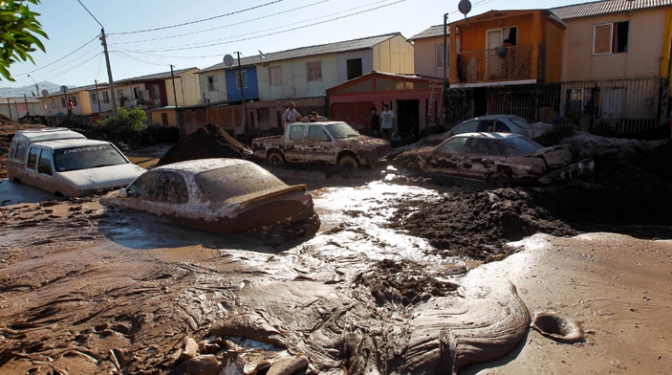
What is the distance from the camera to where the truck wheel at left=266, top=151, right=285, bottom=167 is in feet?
47.9

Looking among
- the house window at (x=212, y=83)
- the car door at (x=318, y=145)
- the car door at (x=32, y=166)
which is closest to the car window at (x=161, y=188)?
the car door at (x=32, y=166)

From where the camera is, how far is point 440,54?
950 inches

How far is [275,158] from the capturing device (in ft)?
48.6

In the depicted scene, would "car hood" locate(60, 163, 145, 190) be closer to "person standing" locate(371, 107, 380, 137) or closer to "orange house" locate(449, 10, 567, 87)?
"person standing" locate(371, 107, 380, 137)

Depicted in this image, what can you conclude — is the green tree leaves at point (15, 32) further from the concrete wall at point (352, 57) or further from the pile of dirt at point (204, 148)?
the concrete wall at point (352, 57)

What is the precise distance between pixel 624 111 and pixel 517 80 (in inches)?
180

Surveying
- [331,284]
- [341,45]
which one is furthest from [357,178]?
[341,45]

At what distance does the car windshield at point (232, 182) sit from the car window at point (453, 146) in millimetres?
5540

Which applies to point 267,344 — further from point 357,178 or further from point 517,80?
point 517,80

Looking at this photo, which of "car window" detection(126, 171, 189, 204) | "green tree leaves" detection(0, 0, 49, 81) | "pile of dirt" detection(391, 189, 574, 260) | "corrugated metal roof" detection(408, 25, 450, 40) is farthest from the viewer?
"corrugated metal roof" detection(408, 25, 450, 40)

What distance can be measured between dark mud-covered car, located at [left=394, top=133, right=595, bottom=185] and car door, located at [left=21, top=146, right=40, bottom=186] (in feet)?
32.2

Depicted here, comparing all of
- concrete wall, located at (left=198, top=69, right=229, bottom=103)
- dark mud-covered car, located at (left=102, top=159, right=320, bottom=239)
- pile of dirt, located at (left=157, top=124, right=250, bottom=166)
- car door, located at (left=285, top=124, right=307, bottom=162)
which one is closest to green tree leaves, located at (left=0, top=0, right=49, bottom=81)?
dark mud-covered car, located at (left=102, top=159, right=320, bottom=239)

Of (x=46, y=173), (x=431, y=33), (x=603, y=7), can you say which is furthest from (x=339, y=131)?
(x=603, y=7)

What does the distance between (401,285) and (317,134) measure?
30.5 feet
